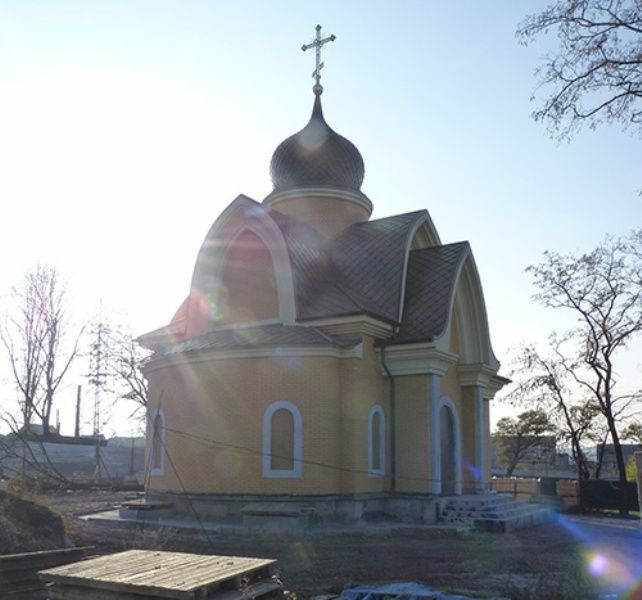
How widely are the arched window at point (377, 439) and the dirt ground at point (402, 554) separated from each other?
4.74ft

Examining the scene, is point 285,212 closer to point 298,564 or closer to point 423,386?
point 423,386

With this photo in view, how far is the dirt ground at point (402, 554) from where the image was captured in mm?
7203

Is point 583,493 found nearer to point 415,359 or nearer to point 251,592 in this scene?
point 415,359

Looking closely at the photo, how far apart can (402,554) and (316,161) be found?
1178 cm

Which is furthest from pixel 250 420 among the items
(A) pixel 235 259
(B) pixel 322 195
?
(B) pixel 322 195

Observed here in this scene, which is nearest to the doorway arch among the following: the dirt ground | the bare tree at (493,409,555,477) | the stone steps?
the stone steps

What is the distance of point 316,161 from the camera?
739 inches

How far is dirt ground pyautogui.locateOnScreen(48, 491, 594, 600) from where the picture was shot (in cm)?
720

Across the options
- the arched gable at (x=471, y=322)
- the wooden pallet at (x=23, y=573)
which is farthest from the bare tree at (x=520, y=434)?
the wooden pallet at (x=23, y=573)

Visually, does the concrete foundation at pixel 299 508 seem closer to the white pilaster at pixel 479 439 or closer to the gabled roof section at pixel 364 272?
the white pilaster at pixel 479 439

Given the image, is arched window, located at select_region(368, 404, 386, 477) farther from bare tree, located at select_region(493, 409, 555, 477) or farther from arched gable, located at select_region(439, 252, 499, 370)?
bare tree, located at select_region(493, 409, 555, 477)

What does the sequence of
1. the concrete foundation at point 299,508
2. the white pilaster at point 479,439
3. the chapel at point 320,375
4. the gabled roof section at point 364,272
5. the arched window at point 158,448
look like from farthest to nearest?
the white pilaster at point 479,439, the arched window at point 158,448, the gabled roof section at point 364,272, the chapel at point 320,375, the concrete foundation at point 299,508

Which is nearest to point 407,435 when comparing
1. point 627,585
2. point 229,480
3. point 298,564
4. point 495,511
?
point 495,511

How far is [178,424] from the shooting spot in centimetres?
1411
